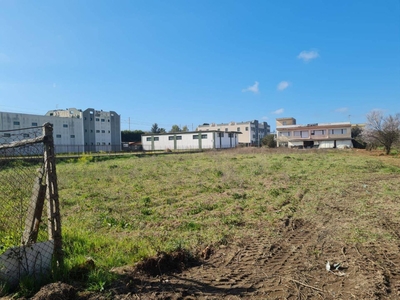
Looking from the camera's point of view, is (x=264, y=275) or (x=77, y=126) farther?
(x=77, y=126)

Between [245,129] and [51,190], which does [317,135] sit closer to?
[245,129]

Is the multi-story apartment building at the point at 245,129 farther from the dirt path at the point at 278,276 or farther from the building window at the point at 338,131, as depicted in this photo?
the dirt path at the point at 278,276

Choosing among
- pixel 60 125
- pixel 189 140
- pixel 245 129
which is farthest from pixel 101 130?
pixel 245 129

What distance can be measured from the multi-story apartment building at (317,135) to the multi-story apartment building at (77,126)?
146ft

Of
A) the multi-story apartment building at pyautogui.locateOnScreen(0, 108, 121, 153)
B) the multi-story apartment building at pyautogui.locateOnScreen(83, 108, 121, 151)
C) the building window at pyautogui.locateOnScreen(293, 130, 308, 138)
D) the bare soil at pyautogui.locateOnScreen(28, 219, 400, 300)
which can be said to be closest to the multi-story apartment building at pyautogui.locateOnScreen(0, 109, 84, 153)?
the multi-story apartment building at pyautogui.locateOnScreen(0, 108, 121, 153)

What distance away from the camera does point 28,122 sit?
49.5 m

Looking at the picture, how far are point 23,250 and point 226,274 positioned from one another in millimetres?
2617

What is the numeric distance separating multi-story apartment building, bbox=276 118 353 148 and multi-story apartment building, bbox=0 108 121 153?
44477mm

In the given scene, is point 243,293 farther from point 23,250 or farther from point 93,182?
point 93,182

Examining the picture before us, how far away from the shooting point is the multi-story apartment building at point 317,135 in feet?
199

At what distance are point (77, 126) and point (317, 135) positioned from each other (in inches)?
2270

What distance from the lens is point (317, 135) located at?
2527 inches

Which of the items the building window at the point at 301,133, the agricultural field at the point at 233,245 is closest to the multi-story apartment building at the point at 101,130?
the building window at the point at 301,133

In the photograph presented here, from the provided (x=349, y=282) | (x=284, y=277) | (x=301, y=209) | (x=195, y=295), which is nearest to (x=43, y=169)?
(x=195, y=295)
